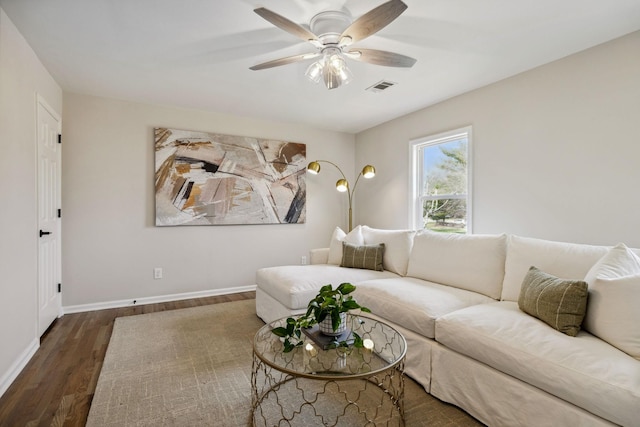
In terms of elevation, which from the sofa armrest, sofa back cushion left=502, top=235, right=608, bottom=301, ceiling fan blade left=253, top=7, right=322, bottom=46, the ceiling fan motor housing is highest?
the ceiling fan motor housing

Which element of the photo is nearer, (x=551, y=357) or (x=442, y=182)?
(x=551, y=357)

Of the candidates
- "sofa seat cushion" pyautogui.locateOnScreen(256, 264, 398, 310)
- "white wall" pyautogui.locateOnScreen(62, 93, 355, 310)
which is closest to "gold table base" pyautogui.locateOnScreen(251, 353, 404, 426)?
"sofa seat cushion" pyautogui.locateOnScreen(256, 264, 398, 310)

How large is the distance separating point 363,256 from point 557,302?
1.83m

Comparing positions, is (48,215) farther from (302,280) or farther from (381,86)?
(381,86)

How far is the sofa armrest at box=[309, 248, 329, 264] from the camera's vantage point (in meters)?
3.73

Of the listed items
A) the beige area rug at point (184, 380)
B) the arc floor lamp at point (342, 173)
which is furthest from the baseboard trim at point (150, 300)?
the arc floor lamp at point (342, 173)

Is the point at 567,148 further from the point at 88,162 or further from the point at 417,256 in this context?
the point at 88,162

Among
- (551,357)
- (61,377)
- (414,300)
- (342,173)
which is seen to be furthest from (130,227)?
(551,357)

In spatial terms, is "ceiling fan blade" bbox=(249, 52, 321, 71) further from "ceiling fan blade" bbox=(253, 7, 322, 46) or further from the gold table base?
the gold table base

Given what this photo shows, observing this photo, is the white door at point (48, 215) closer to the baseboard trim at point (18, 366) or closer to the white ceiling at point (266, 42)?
the baseboard trim at point (18, 366)

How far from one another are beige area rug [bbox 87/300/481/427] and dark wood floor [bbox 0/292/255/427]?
83mm

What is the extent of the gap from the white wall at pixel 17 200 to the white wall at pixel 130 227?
0.93 meters

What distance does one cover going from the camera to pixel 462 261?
2596 millimetres

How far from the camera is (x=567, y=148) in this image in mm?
2611
